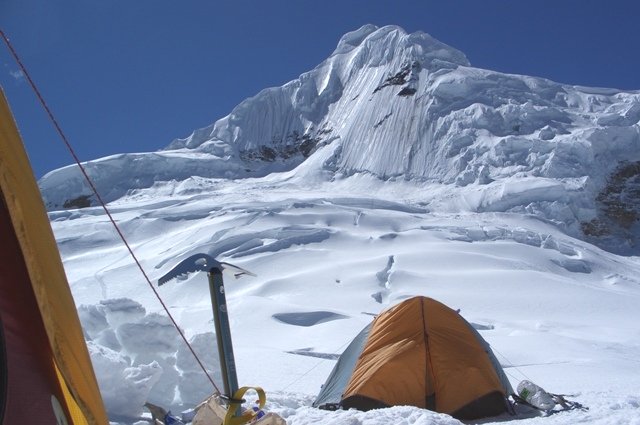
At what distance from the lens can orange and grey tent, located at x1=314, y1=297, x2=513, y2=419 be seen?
17.9 feet

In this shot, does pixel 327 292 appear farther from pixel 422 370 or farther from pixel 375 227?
pixel 422 370

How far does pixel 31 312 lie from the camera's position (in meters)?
2.32

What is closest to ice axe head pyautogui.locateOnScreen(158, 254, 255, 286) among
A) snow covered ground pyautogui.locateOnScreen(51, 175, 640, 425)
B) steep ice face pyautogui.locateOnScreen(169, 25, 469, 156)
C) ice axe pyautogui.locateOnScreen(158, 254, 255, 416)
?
ice axe pyautogui.locateOnScreen(158, 254, 255, 416)

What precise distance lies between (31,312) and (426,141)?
40014 mm

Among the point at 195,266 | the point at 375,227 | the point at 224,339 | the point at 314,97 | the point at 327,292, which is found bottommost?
the point at 375,227

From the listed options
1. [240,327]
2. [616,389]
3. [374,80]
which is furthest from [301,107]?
[616,389]

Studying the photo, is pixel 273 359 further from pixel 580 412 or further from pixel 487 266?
pixel 487 266

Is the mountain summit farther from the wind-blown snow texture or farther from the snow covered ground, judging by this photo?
the snow covered ground

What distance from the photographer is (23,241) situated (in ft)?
7.19

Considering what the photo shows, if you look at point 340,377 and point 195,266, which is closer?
point 195,266

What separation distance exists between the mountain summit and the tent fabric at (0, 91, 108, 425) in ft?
95.9

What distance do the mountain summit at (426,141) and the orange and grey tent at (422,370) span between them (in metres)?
25.1

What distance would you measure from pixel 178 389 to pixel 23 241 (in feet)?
13.4

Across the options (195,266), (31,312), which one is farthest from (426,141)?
(31,312)
